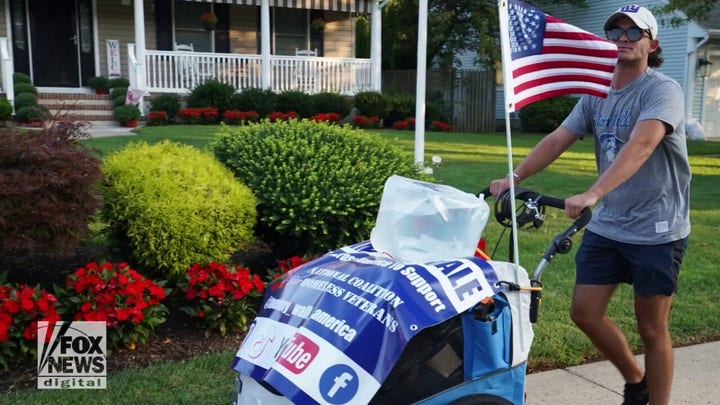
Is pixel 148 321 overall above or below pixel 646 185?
below

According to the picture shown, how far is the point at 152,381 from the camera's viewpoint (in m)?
3.65

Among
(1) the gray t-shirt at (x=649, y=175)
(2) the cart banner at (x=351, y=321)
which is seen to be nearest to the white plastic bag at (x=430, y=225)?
(2) the cart banner at (x=351, y=321)

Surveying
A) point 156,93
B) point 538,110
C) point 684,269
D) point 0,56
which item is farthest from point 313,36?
point 684,269

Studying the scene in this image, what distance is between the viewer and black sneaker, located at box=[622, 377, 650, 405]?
3383mm

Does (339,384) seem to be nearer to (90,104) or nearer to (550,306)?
(550,306)

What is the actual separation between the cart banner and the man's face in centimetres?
116

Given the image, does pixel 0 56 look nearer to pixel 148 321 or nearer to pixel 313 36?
pixel 313 36

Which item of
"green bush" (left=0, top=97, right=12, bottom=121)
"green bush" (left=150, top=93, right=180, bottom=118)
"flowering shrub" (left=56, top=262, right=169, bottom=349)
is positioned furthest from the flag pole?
"green bush" (left=150, top=93, right=180, bottom=118)

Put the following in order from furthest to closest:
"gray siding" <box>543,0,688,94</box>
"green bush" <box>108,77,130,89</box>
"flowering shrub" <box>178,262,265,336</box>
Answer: "gray siding" <box>543,0,688,94</box>
"green bush" <box>108,77,130,89</box>
"flowering shrub" <box>178,262,265,336</box>

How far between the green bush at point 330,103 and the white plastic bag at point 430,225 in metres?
14.0

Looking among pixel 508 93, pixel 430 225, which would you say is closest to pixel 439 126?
pixel 508 93

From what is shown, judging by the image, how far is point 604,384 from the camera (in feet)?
12.9

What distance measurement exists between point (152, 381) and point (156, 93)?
13.3 metres

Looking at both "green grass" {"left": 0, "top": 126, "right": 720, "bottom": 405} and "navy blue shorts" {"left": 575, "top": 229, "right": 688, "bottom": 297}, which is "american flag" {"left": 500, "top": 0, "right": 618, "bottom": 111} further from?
"green grass" {"left": 0, "top": 126, "right": 720, "bottom": 405}
